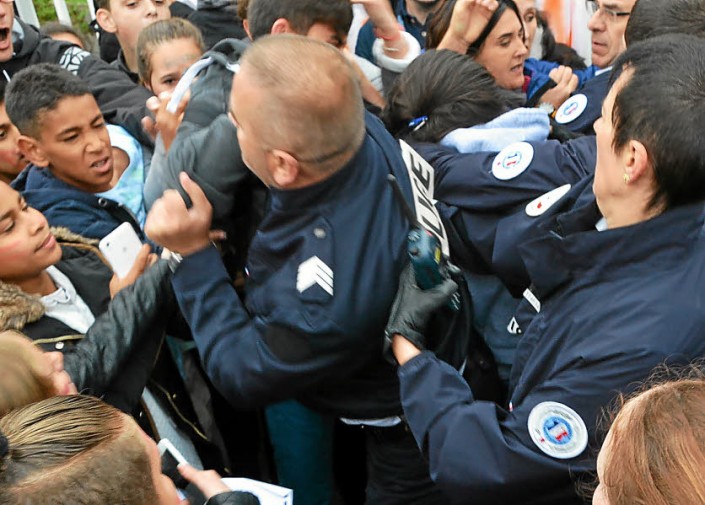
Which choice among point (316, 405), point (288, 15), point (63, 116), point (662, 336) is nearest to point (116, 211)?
point (63, 116)

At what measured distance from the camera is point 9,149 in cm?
258

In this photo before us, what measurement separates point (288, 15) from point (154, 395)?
1.20 metres

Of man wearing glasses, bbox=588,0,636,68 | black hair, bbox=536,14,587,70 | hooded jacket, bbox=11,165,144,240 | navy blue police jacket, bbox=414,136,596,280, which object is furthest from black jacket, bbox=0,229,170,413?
black hair, bbox=536,14,587,70

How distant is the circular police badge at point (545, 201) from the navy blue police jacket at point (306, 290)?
0.31 meters

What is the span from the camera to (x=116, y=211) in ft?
7.38

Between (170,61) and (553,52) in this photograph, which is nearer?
(170,61)

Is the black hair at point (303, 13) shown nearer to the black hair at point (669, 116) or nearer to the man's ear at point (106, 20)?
the black hair at point (669, 116)

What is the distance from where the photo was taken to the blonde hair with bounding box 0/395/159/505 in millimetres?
1009

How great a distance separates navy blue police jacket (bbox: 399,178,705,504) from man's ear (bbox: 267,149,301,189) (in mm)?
463

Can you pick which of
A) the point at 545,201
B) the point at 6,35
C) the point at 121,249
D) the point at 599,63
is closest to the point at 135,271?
the point at 121,249

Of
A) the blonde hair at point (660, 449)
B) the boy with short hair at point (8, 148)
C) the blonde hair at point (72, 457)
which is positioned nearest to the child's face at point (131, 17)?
the boy with short hair at point (8, 148)

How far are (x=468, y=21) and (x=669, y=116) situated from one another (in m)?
1.50

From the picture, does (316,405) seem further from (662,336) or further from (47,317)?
(662,336)

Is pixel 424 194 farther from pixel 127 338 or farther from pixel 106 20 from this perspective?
pixel 106 20
